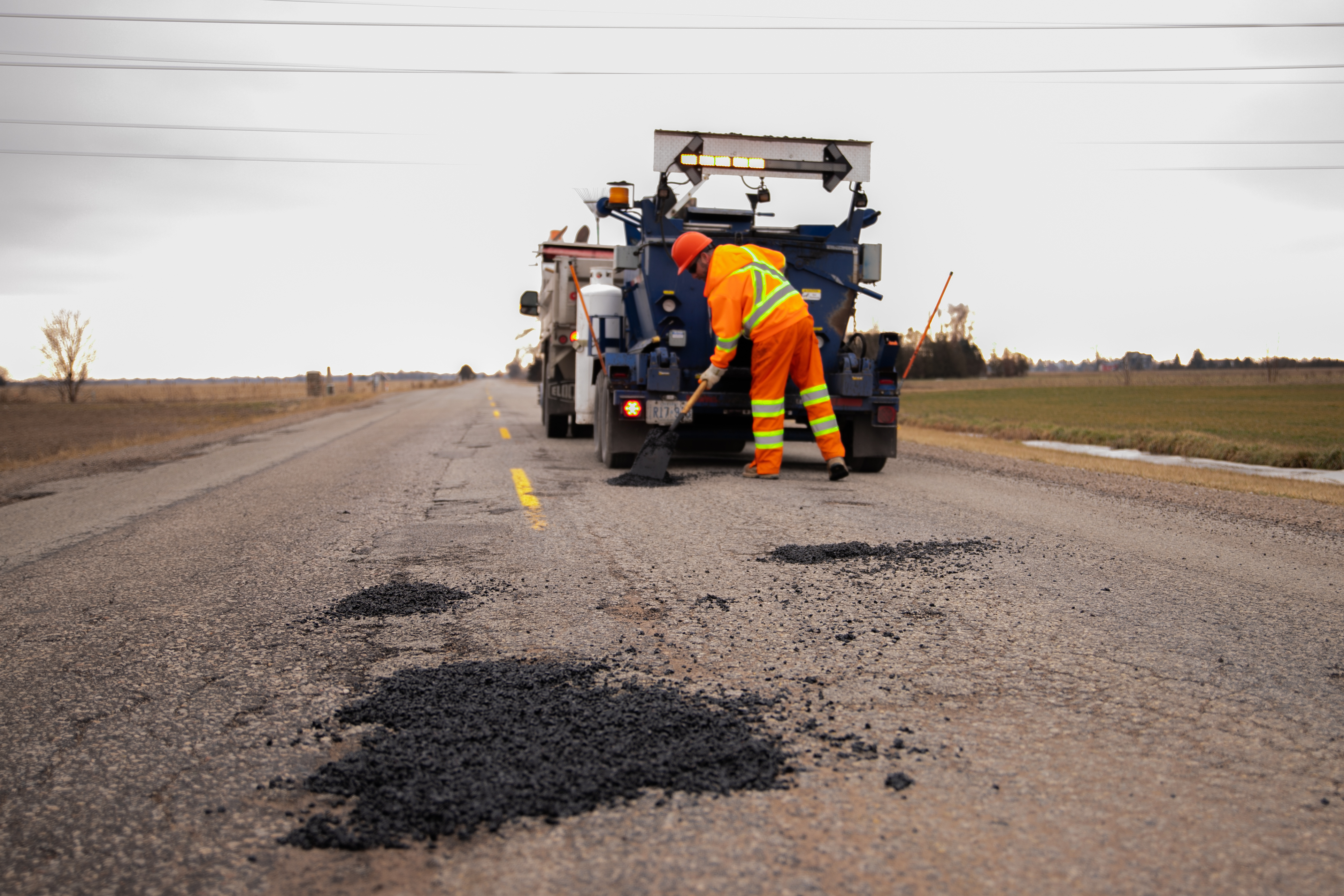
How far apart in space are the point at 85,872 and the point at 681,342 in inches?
318

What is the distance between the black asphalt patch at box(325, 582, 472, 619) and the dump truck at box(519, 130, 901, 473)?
5.17 metres

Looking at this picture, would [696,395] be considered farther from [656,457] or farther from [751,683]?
[751,683]

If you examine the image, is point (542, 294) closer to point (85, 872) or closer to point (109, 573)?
point (109, 573)

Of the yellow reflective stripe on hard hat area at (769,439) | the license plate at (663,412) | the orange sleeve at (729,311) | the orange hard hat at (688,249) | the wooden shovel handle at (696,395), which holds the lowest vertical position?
the yellow reflective stripe on hard hat area at (769,439)

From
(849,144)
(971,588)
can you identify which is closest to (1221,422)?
(849,144)

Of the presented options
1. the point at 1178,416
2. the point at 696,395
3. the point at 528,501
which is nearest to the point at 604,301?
the point at 696,395

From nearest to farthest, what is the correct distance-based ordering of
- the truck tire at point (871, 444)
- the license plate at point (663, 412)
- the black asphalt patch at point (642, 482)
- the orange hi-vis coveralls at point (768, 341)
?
the black asphalt patch at point (642, 482) < the orange hi-vis coveralls at point (768, 341) < the license plate at point (663, 412) < the truck tire at point (871, 444)

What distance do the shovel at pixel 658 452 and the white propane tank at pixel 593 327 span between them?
1.92 m

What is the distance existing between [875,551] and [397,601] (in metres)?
2.65

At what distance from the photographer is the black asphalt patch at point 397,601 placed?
12.7 feet

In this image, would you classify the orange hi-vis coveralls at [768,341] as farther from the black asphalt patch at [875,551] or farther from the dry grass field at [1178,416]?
the dry grass field at [1178,416]

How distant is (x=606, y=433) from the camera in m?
9.80

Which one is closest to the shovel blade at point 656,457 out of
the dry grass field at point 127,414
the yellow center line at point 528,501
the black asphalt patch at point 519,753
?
the yellow center line at point 528,501

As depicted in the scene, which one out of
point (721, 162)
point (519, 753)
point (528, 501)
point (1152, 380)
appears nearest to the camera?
point (519, 753)
